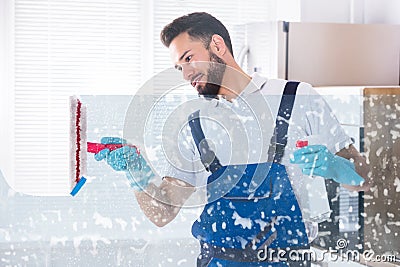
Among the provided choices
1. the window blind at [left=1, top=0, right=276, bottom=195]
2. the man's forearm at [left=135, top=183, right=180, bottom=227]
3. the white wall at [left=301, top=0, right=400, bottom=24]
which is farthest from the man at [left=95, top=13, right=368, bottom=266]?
the white wall at [left=301, top=0, right=400, bottom=24]

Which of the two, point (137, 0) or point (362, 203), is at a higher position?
point (137, 0)

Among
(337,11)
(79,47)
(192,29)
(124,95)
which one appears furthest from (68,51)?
(124,95)

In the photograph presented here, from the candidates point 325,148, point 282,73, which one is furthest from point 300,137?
point 282,73

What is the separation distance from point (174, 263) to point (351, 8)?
1.64 meters

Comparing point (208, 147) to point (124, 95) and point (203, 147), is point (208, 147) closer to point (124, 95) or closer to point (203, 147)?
point (203, 147)

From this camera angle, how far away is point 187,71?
2.43 ft

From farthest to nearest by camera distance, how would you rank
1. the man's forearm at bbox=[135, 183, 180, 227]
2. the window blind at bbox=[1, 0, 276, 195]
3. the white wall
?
the white wall < the window blind at bbox=[1, 0, 276, 195] < the man's forearm at bbox=[135, 183, 180, 227]

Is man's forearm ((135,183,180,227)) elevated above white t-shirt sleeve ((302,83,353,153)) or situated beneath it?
situated beneath

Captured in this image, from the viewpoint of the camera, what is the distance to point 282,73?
1.75 metres

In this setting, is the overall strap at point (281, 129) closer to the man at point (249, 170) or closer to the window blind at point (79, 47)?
the man at point (249, 170)

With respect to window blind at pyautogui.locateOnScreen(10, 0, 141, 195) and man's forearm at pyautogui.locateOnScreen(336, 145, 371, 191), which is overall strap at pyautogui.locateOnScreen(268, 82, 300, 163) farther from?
window blind at pyautogui.locateOnScreen(10, 0, 141, 195)

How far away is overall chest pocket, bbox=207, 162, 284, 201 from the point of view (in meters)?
0.71

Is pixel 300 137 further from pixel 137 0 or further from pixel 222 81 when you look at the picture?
pixel 137 0

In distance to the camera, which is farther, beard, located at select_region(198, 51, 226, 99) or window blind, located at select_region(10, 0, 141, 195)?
window blind, located at select_region(10, 0, 141, 195)
